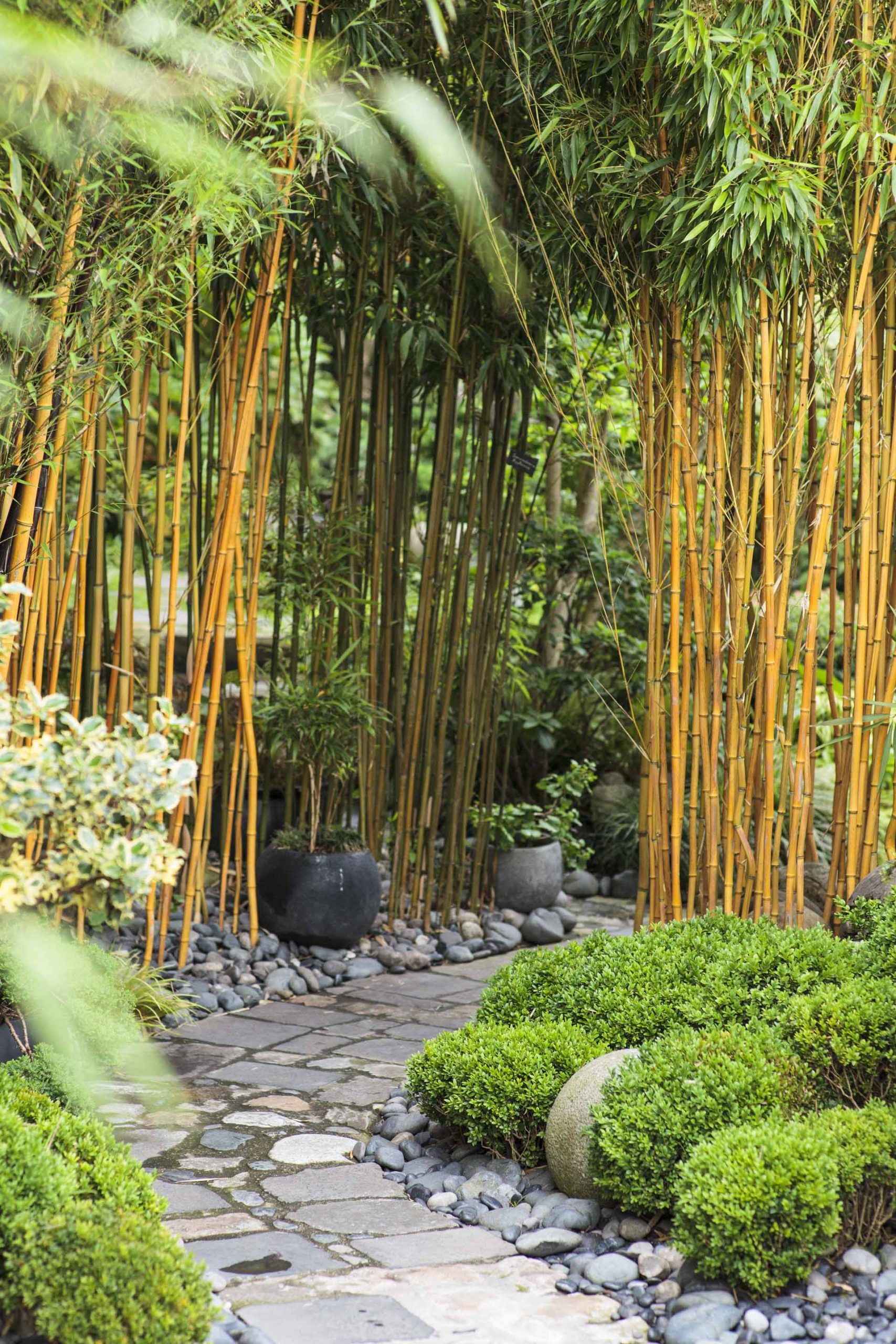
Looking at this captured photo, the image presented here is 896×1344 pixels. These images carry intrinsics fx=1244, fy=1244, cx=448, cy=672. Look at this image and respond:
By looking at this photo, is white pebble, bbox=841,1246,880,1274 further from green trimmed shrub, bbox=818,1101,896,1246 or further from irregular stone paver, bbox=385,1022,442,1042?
irregular stone paver, bbox=385,1022,442,1042

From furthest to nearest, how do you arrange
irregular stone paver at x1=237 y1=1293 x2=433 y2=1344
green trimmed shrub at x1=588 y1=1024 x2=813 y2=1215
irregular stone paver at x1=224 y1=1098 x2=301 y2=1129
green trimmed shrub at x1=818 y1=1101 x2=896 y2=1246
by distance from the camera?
irregular stone paver at x1=224 y1=1098 x2=301 y2=1129
green trimmed shrub at x1=588 y1=1024 x2=813 y2=1215
green trimmed shrub at x1=818 y1=1101 x2=896 y2=1246
irregular stone paver at x1=237 y1=1293 x2=433 y2=1344

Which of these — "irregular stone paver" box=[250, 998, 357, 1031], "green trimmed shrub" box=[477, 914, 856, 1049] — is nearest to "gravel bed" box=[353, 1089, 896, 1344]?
"green trimmed shrub" box=[477, 914, 856, 1049]

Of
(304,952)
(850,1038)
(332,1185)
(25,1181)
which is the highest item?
(850,1038)

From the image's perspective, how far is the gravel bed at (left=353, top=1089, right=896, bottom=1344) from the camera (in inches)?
63.4

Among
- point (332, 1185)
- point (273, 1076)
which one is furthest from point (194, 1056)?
point (332, 1185)

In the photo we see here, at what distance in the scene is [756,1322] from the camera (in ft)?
5.26

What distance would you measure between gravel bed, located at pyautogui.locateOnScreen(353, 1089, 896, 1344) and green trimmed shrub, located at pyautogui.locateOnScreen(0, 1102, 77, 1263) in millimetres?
697

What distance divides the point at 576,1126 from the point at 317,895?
1.67m

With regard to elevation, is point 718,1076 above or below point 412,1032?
above

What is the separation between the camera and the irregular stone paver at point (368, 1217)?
6.35 ft

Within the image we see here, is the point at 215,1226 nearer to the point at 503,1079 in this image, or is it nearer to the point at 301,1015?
the point at 503,1079

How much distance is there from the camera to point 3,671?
2.50 m

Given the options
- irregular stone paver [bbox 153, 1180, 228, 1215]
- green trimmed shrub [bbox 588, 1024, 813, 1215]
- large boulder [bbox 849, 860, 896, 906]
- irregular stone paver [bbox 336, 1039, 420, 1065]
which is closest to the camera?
green trimmed shrub [bbox 588, 1024, 813, 1215]

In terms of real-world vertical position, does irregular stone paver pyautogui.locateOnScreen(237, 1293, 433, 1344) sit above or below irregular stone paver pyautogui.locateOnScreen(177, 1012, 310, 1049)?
below
